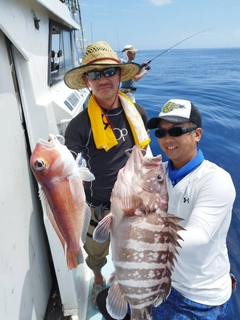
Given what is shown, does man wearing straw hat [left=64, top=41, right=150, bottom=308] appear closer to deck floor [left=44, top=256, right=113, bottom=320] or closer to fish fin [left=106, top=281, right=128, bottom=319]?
deck floor [left=44, top=256, right=113, bottom=320]

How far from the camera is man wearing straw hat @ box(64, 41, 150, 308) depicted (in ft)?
7.09

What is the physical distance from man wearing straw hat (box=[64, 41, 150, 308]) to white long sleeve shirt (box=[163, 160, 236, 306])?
2.19 ft

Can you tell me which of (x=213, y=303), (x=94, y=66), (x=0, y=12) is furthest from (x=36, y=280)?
(x=0, y=12)

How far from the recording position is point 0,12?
5.16 feet

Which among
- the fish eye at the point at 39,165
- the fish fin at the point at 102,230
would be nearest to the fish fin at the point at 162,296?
the fish fin at the point at 102,230

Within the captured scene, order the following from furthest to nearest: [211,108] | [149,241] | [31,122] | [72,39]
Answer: [211,108] < [72,39] < [31,122] < [149,241]

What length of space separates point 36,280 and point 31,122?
1254mm

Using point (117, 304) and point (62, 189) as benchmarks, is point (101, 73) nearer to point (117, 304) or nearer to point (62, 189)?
point (62, 189)

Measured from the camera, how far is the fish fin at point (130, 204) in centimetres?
149

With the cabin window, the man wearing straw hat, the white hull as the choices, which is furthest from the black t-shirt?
the cabin window

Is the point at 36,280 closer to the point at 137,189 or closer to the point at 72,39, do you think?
the point at 137,189

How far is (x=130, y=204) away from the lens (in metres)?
1.49

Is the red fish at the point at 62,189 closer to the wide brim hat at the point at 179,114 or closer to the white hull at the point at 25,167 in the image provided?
the white hull at the point at 25,167

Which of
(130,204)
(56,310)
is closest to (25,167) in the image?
(130,204)
